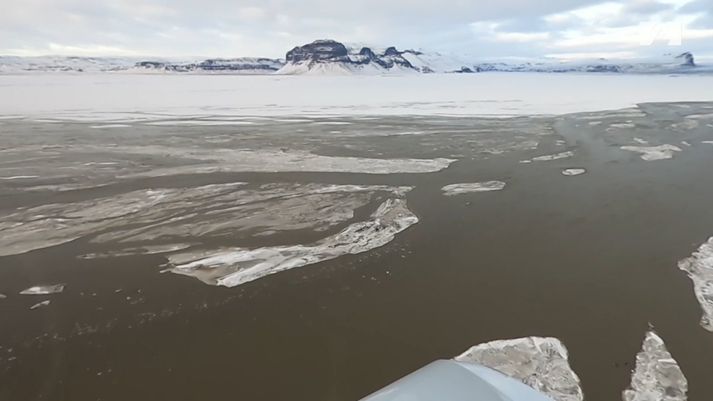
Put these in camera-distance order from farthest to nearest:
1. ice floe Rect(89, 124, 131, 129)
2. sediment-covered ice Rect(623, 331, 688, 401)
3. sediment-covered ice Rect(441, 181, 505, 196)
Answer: ice floe Rect(89, 124, 131, 129) → sediment-covered ice Rect(441, 181, 505, 196) → sediment-covered ice Rect(623, 331, 688, 401)

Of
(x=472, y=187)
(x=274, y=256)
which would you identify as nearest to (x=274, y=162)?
(x=472, y=187)

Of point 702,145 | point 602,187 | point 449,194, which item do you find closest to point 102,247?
point 449,194

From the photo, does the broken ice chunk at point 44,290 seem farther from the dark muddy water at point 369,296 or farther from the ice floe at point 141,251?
the ice floe at point 141,251

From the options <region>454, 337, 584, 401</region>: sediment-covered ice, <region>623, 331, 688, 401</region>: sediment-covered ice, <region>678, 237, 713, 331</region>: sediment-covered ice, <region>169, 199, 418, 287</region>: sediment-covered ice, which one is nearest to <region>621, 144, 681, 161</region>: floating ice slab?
<region>678, 237, 713, 331</region>: sediment-covered ice

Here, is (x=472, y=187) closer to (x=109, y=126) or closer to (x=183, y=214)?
(x=183, y=214)

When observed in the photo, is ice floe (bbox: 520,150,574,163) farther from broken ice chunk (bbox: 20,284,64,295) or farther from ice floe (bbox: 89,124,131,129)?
ice floe (bbox: 89,124,131,129)

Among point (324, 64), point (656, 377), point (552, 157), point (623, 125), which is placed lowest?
point (656, 377)
